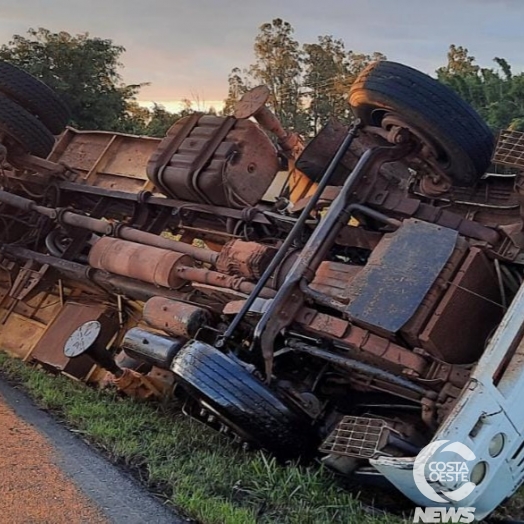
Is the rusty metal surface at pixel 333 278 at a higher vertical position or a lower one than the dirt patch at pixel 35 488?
higher

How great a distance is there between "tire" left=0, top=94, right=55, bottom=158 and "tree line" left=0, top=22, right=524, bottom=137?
828 cm

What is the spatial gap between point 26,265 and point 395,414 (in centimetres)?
383

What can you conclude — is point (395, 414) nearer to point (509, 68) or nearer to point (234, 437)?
point (234, 437)

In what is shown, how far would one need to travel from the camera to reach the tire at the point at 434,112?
3785 millimetres

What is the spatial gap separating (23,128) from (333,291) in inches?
145

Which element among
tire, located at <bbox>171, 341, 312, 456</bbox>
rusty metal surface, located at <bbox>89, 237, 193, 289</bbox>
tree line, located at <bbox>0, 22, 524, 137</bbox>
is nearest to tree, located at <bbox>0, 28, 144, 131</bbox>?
tree line, located at <bbox>0, 22, 524, 137</bbox>

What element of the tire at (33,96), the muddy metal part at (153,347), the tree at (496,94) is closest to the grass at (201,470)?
the muddy metal part at (153,347)

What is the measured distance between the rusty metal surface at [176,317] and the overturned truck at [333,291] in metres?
0.01

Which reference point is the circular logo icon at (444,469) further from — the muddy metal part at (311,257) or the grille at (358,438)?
the muddy metal part at (311,257)

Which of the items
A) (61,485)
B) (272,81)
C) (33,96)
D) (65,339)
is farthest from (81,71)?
(61,485)

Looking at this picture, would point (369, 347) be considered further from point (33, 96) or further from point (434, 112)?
point (33, 96)

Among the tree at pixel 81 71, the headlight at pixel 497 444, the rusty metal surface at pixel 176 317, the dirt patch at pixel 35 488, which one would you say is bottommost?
the dirt patch at pixel 35 488

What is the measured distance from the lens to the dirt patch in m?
3.17

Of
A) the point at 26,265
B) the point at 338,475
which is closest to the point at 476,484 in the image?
the point at 338,475
